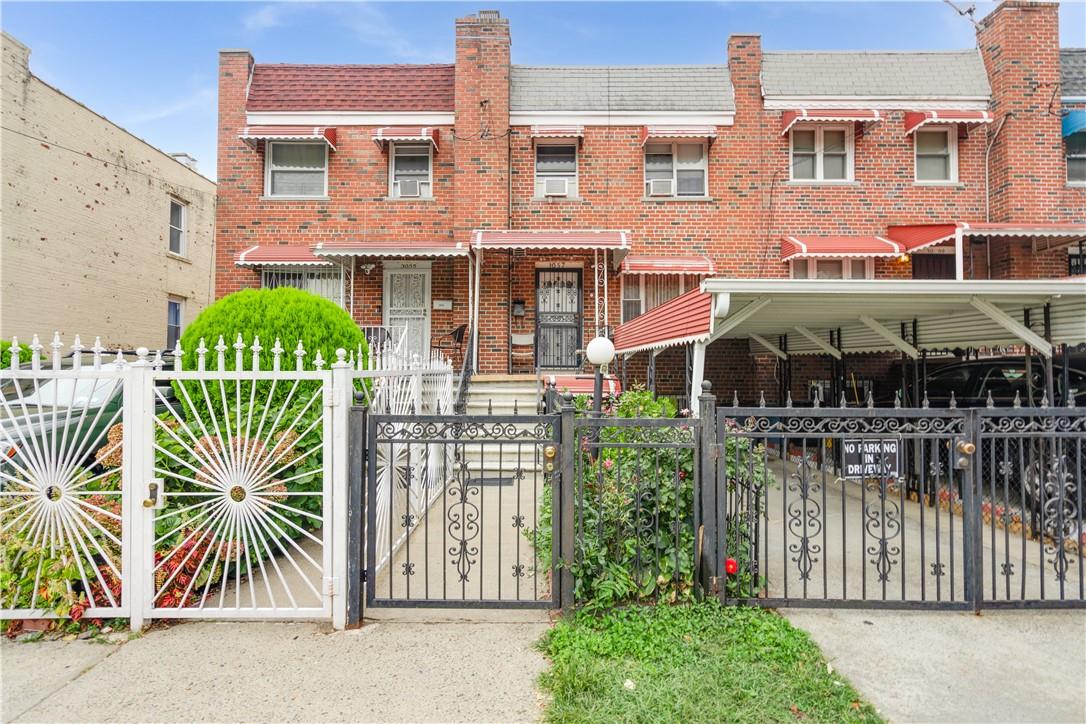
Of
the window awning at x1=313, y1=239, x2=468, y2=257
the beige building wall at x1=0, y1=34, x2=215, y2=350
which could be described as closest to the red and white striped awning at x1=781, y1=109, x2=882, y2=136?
the window awning at x1=313, y1=239, x2=468, y2=257

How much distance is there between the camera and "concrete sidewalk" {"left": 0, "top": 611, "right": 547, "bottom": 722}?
9.57 feet

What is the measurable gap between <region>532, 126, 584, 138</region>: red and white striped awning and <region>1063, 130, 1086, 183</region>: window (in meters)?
10.7

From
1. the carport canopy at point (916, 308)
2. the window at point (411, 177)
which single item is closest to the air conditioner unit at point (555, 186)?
the window at point (411, 177)

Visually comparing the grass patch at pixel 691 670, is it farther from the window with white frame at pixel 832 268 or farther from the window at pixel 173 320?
the window at pixel 173 320

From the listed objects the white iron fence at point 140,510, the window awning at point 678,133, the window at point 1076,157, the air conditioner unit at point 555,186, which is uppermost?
the window awning at point 678,133

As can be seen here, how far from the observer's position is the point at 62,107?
42.1ft


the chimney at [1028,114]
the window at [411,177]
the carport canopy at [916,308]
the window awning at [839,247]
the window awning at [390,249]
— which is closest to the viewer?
the carport canopy at [916,308]

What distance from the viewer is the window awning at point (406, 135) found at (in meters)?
12.0

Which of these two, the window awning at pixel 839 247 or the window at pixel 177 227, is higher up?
the window at pixel 177 227

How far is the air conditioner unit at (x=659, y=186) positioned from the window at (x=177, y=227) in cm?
1359

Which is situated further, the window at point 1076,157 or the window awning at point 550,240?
the window at point 1076,157

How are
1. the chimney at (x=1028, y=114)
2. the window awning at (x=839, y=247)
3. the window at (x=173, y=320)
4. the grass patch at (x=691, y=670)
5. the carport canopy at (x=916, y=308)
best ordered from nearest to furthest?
the grass patch at (x=691, y=670)
the carport canopy at (x=916, y=308)
the window awning at (x=839, y=247)
the chimney at (x=1028, y=114)
the window at (x=173, y=320)

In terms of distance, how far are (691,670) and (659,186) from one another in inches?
441

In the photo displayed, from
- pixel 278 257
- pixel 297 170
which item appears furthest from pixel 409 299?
pixel 297 170
